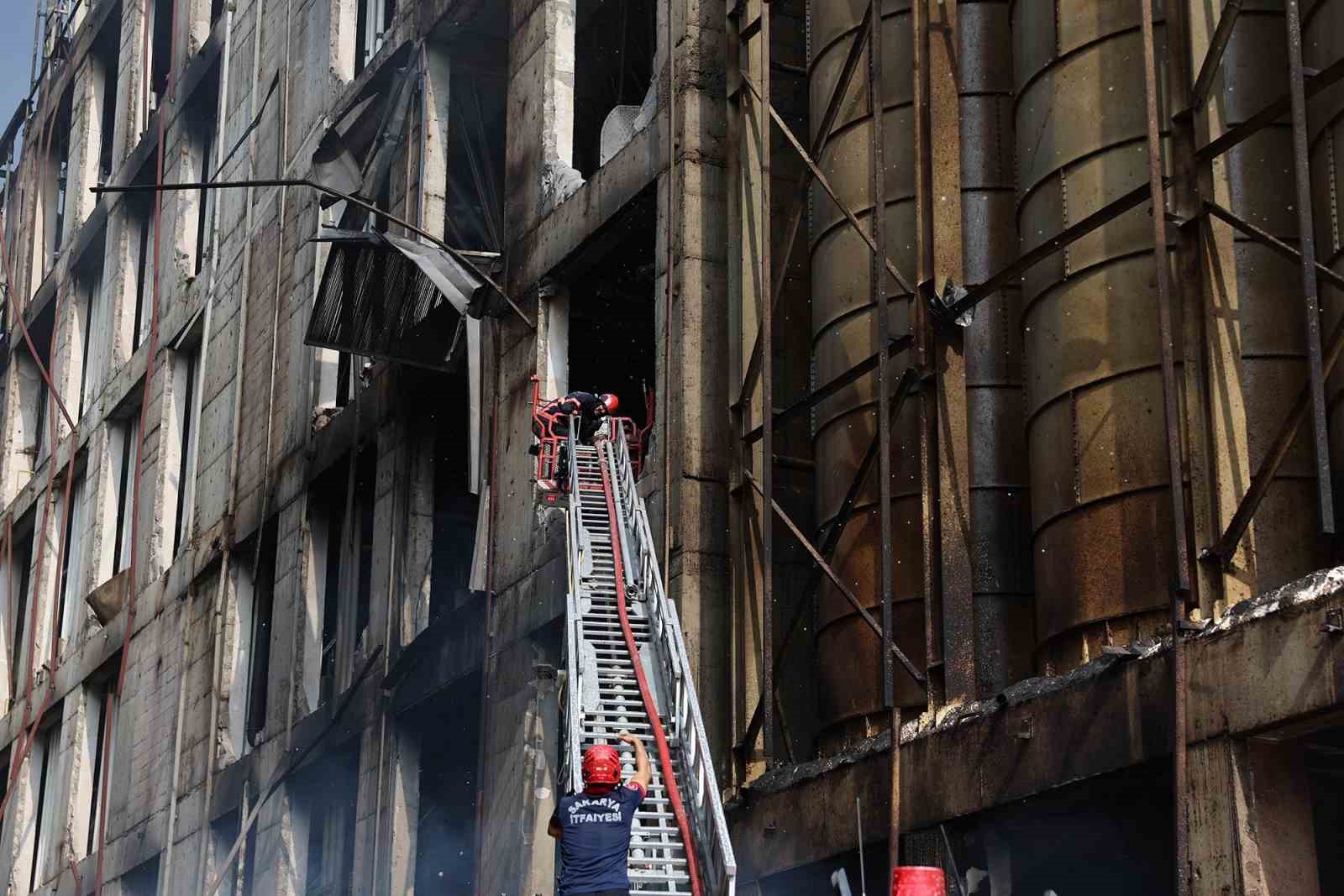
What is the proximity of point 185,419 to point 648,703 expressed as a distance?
875 inches

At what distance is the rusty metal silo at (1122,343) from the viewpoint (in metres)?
13.3

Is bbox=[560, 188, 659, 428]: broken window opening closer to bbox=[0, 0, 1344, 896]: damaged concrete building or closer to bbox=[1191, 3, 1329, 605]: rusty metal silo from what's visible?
bbox=[0, 0, 1344, 896]: damaged concrete building

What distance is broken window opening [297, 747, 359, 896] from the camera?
25344 millimetres

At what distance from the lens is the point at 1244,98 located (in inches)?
552

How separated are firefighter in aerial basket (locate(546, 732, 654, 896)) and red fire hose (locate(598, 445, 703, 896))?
1.66m

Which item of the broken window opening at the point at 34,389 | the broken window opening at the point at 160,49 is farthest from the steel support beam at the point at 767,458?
the broken window opening at the point at 34,389

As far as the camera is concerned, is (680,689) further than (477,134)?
No

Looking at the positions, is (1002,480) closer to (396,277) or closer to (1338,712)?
(1338,712)

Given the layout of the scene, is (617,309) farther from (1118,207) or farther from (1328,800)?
(1328,800)

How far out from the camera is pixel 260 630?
99.2 feet

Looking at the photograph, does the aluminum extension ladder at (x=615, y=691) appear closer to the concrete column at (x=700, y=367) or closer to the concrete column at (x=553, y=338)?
the concrete column at (x=700, y=367)

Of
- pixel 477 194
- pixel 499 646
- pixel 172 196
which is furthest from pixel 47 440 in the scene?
pixel 499 646

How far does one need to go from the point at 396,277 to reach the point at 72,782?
16220mm

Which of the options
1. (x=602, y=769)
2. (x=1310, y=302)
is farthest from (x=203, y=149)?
(x=1310, y=302)
